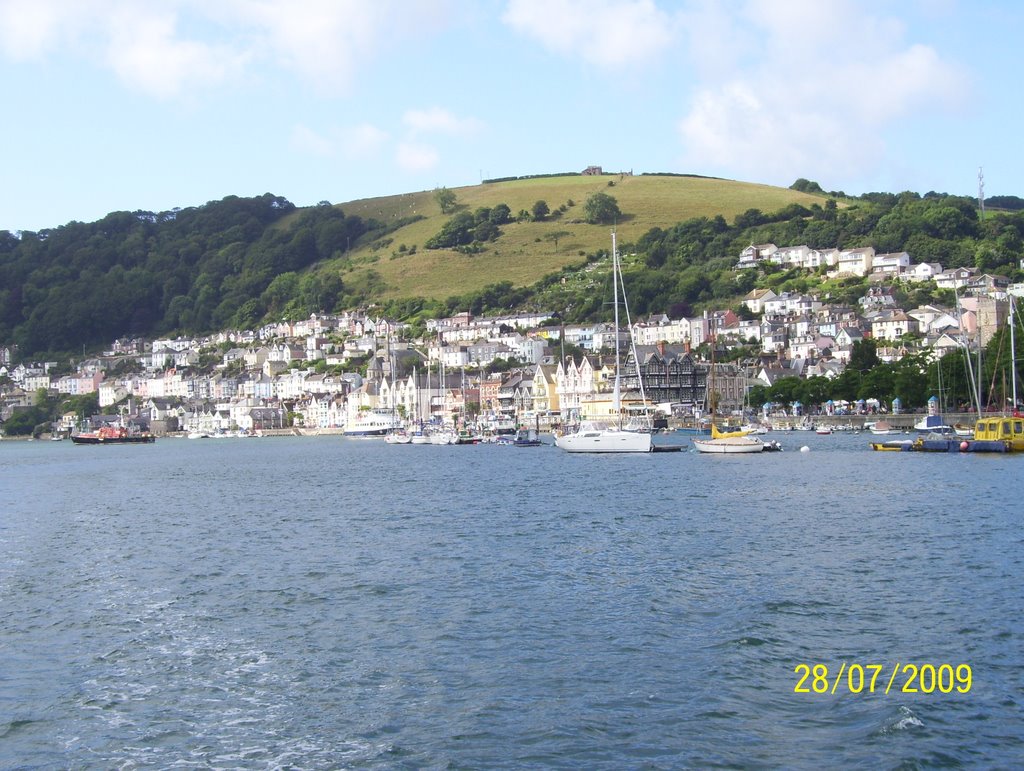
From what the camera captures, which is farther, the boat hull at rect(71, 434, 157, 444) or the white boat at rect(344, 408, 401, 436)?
the boat hull at rect(71, 434, 157, 444)

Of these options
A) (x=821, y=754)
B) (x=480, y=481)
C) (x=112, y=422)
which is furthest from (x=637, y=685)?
(x=112, y=422)

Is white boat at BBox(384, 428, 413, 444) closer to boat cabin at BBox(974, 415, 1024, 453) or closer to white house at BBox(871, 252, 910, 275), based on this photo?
boat cabin at BBox(974, 415, 1024, 453)

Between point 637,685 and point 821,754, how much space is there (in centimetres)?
316

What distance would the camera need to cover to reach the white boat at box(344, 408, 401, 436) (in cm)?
12316

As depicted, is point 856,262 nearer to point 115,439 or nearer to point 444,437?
A: point 444,437

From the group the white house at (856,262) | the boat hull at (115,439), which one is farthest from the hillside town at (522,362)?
the boat hull at (115,439)

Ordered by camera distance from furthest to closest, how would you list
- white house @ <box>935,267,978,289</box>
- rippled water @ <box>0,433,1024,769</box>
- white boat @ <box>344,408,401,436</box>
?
white house @ <box>935,267,978,289</box> < white boat @ <box>344,408,401,436</box> < rippled water @ <box>0,433,1024,769</box>

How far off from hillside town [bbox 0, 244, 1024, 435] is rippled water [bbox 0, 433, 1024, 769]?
73923 mm

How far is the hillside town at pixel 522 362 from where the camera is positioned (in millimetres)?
121750

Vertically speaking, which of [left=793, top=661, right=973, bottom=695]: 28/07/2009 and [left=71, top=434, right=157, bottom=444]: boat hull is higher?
[left=71, top=434, right=157, bottom=444]: boat hull

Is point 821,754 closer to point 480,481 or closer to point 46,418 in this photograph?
point 480,481

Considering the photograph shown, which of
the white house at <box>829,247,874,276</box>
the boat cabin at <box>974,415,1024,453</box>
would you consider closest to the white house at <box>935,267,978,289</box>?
the white house at <box>829,247,874,276</box>

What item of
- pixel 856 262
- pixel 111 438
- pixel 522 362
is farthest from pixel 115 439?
pixel 856 262

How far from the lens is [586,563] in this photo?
2528 cm
